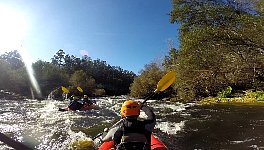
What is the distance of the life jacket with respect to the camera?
5031 millimetres

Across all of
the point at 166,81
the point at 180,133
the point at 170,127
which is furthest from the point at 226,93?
the point at 166,81

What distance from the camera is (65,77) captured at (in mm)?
75250

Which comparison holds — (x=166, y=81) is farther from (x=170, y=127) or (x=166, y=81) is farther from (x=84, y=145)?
(x=170, y=127)

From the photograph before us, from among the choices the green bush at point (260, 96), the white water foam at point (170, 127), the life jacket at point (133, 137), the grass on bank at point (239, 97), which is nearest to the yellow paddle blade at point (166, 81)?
the life jacket at point (133, 137)

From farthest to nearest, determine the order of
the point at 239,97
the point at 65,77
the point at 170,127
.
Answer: the point at 65,77, the point at 239,97, the point at 170,127

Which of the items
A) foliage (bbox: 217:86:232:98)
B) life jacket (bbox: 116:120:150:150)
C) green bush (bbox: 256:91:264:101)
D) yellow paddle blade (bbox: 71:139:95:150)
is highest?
foliage (bbox: 217:86:232:98)

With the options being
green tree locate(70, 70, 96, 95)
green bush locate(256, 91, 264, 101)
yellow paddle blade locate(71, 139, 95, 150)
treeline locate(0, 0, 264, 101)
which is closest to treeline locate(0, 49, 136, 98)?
green tree locate(70, 70, 96, 95)

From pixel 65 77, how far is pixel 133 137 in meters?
72.1

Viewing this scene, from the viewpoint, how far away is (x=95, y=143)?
922 centimetres

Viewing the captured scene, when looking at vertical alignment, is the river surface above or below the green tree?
below

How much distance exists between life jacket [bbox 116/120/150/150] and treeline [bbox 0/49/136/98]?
49133mm

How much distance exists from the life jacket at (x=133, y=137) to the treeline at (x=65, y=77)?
161 feet

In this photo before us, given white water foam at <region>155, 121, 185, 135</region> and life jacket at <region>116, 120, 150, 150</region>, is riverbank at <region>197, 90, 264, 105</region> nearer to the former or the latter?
white water foam at <region>155, 121, 185, 135</region>

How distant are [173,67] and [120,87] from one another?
5499cm
